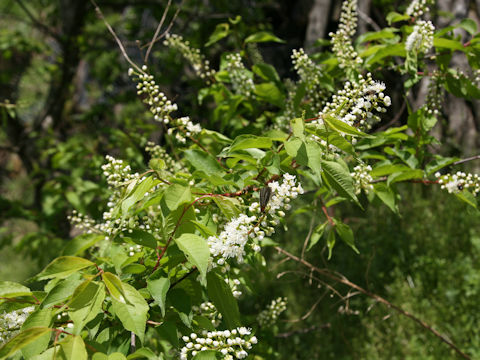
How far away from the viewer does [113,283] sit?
971 millimetres

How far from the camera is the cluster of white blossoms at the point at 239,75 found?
1.95 meters

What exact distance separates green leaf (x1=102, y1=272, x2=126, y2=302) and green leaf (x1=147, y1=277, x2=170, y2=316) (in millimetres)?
91

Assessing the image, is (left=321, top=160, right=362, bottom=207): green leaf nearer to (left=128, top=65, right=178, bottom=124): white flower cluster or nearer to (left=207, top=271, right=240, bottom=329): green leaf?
(left=207, top=271, right=240, bottom=329): green leaf

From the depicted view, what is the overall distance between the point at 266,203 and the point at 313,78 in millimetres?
1093

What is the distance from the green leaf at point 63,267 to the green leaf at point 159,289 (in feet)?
0.53

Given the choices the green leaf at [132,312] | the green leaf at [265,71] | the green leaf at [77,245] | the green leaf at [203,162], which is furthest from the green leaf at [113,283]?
the green leaf at [265,71]

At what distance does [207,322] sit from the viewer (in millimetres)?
1183

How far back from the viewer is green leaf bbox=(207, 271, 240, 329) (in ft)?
3.58

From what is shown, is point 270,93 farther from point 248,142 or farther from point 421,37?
point 248,142

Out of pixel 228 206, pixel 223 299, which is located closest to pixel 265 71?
pixel 228 206

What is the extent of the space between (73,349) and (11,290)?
320 mm

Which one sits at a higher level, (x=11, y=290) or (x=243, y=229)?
(x=243, y=229)

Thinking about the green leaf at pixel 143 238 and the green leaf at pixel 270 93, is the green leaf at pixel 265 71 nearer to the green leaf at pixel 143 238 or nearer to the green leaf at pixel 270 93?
the green leaf at pixel 270 93

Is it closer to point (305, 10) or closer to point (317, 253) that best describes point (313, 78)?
point (317, 253)
